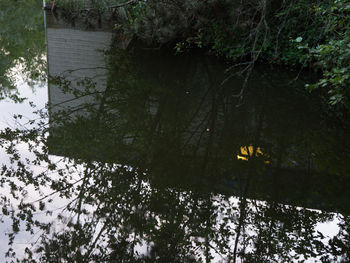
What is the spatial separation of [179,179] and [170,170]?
0.72ft

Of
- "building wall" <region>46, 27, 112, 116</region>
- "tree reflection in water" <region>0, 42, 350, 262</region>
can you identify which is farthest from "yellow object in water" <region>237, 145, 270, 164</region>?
"building wall" <region>46, 27, 112, 116</region>

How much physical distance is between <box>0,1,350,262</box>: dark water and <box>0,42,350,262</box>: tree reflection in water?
2 cm

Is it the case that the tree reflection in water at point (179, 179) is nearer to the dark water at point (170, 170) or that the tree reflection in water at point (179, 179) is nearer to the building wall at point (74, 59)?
the dark water at point (170, 170)

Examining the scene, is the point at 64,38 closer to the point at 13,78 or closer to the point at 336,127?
the point at 13,78

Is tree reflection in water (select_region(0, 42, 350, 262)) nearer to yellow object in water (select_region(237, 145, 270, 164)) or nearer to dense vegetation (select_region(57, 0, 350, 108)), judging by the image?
yellow object in water (select_region(237, 145, 270, 164))

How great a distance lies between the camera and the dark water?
372 cm

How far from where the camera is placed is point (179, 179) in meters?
4.60

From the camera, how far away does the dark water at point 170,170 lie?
372 centimetres

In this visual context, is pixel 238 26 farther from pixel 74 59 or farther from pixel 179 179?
pixel 179 179

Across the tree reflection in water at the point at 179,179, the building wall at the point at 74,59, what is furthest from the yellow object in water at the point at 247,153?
the building wall at the point at 74,59

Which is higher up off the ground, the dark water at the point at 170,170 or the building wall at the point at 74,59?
the building wall at the point at 74,59

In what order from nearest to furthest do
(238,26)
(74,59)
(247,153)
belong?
(247,153), (238,26), (74,59)

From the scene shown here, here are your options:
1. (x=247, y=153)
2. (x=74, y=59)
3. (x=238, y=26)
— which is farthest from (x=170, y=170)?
(x=74, y=59)

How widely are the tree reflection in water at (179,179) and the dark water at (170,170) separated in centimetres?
2
